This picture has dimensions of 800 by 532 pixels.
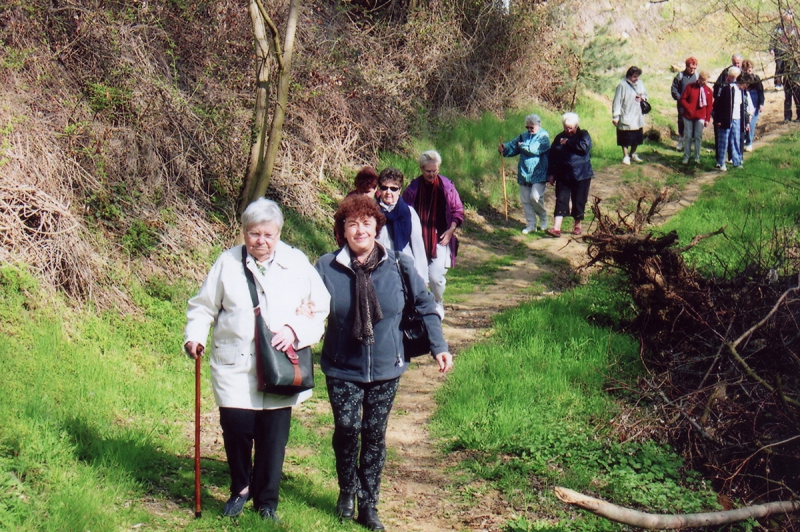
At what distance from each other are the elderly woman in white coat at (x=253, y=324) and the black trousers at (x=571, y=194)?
9222 mm

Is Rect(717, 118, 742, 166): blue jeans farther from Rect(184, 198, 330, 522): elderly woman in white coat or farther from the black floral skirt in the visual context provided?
Rect(184, 198, 330, 522): elderly woman in white coat

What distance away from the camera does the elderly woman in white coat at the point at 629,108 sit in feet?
55.1

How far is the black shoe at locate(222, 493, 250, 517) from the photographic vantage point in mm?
4895

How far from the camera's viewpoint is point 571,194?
13.6 m

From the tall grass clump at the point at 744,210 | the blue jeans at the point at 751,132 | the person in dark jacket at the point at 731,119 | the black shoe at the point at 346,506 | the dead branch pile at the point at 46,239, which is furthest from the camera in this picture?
the blue jeans at the point at 751,132

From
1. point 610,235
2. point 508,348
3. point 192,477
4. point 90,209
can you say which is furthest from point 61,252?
point 610,235

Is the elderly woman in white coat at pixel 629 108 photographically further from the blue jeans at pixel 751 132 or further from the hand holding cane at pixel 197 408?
the hand holding cane at pixel 197 408

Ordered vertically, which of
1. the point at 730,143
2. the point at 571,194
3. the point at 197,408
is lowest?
the point at 197,408

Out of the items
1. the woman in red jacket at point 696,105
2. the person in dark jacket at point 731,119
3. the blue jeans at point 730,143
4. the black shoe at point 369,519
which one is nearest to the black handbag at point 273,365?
the black shoe at point 369,519

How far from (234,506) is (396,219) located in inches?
124

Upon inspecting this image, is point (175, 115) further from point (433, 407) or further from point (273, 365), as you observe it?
point (273, 365)

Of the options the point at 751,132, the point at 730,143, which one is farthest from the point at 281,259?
the point at 751,132

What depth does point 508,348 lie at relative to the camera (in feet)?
27.5

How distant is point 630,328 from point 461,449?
2.87 meters
